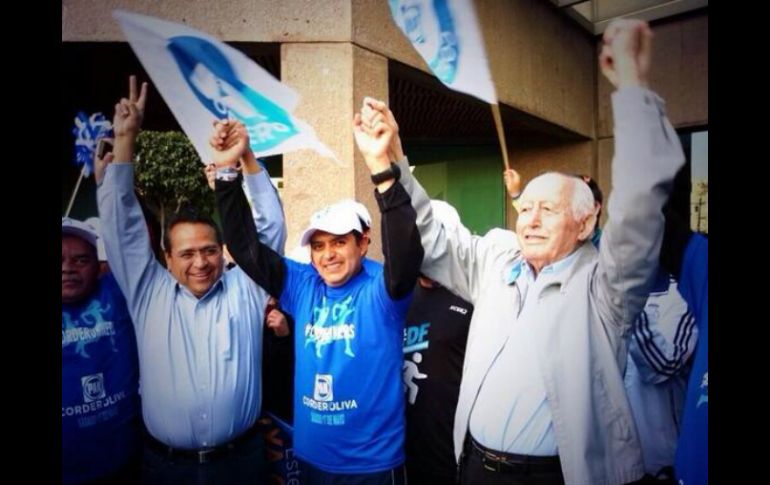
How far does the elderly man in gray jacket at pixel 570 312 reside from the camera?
1.48 metres

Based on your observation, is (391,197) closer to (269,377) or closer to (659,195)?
(659,195)

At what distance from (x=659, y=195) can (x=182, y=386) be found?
1.93 meters

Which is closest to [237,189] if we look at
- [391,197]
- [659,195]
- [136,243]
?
[136,243]

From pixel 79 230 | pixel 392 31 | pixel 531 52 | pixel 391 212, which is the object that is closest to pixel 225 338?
pixel 79 230

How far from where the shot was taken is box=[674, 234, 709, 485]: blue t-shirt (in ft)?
5.38

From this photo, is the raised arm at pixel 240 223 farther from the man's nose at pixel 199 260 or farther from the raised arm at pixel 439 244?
the raised arm at pixel 439 244

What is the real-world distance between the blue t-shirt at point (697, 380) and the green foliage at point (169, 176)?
2079mm

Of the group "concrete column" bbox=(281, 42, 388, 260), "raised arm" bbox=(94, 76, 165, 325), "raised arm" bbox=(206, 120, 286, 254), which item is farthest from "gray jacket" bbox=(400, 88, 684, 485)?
"raised arm" bbox=(94, 76, 165, 325)

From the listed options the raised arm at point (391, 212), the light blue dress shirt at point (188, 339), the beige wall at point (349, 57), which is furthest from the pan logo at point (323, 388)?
the beige wall at point (349, 57)

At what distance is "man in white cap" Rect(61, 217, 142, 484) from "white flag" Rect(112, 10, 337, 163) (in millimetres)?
707

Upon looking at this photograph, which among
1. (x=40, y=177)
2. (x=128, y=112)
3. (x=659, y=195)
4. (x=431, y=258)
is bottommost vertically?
(x=431, y=258)

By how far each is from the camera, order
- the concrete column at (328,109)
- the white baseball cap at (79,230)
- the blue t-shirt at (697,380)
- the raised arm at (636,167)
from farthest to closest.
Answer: the concrete column at (328,109) → the white baseball cap at (79,230) → the blue t-shirt at (697,380) → the raised arm at (636,167)

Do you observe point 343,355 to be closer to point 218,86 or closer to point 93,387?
point 93,387

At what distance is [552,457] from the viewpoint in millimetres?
1679
